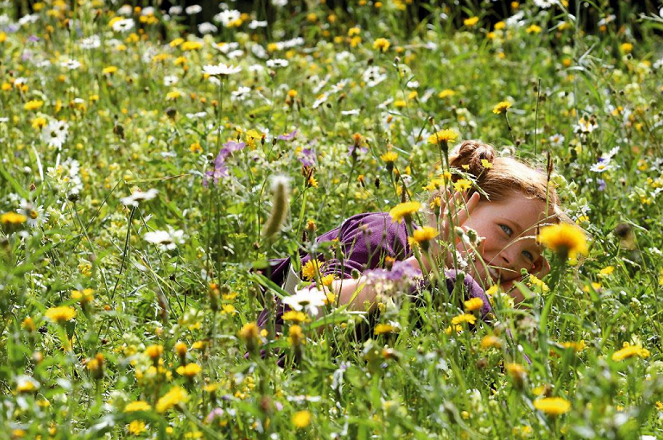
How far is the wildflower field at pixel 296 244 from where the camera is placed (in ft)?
5.05

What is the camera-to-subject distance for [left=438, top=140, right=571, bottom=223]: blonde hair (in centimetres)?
252

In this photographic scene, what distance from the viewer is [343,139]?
348 cm

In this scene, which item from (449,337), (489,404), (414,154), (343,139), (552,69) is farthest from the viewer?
(552,69)

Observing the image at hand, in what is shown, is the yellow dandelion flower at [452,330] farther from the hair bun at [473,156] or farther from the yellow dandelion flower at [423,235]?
the hair bun at [473,156]

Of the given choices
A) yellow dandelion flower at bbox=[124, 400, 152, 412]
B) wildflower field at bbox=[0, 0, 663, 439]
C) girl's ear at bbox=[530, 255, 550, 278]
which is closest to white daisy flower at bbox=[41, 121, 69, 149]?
wildflower field at bbox=[0, 0, 663, 439]

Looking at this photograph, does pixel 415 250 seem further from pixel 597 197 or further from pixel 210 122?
pixel 210 122

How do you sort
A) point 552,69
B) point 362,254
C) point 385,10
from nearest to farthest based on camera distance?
point 362,254 < point 552,69 < point 385,10

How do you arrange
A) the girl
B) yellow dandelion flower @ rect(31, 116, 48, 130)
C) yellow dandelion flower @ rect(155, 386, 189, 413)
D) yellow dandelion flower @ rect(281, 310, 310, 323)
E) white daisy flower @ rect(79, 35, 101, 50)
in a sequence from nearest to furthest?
yellow dandelion flower @ rect(155, 386, 189, 413), yellow dandelion flower @ rect(281, 310, 310, 323), the girl, yellow dandelion flower @ rect(31, 116, 48, 130), white daisy flower @ rect(79, 35, 101, 50)

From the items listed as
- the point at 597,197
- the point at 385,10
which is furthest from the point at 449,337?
the point at 385,10

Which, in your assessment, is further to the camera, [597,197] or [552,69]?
[552,69]

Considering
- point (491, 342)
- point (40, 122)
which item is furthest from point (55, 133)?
point (491, 342)

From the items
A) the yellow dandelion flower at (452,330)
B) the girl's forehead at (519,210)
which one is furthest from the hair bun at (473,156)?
the yellow dandelion flower at (452,330)

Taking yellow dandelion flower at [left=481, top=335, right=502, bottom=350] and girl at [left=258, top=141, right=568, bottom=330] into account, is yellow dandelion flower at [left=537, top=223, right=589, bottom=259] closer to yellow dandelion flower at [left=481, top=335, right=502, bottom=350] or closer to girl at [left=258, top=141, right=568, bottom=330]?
yellow dandelion flower at [left=481, top=335, right=502, bottom=350]

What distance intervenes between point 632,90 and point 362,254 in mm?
1523
